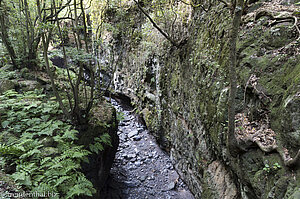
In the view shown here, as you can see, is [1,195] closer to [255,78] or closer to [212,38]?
[255,78]

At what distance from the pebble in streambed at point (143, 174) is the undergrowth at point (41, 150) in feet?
7.90

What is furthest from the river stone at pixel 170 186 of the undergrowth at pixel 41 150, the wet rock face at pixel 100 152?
the undergrowth at pixel 41 150

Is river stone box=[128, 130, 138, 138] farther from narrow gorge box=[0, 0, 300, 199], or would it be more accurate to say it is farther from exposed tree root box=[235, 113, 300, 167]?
exposed tree root box=[235, 113, 300, 167]

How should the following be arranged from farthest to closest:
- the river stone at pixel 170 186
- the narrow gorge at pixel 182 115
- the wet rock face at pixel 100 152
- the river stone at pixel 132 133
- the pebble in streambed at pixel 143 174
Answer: the river stone at pixel 132 133 → the river stone at pixel 170 186 → the pebble in streambed at pixel 143 174 → the wet rock face at pixel 100 152 → the narrow gorge at pixel 182 115

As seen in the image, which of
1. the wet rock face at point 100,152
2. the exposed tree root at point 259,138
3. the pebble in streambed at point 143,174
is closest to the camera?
the exposed tree root at point 259,138

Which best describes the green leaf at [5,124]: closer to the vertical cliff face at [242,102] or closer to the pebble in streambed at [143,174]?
the pebble in streambed at [143,174]

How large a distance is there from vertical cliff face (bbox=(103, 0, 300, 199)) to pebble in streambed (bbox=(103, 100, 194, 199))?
1.82 ft

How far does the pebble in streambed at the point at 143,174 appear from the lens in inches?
222

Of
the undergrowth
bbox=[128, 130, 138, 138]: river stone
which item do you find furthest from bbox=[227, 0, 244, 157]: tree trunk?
bbox=[128, 130, 138, 138]: river stone

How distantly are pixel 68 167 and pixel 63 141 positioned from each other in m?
0.82

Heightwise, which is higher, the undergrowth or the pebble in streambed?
the undergrowth

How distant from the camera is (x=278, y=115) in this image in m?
2.39

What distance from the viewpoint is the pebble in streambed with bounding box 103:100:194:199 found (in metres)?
5.64

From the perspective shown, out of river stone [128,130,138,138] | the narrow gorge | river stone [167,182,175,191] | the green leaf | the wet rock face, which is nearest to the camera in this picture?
the narrow gorge
